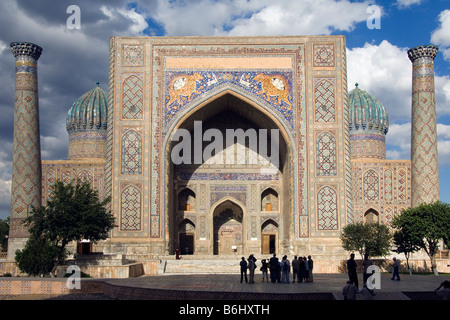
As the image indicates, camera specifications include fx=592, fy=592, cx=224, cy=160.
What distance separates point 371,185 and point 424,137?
2543 millimetres

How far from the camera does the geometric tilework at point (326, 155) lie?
15891mm

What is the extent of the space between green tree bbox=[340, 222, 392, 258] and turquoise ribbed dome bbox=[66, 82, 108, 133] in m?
11.0

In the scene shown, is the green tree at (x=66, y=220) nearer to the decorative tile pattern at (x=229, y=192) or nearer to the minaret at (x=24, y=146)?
the minaret at (x=24, y=146)

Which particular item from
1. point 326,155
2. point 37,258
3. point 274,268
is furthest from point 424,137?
point 37,258

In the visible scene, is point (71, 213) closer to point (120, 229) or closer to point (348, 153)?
point (120, 229)

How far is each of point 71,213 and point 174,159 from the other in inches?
197

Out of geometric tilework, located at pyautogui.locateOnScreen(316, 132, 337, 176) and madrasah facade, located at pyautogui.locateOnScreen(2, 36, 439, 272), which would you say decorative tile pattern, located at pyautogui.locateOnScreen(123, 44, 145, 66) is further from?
geometric tilework, located at pyautogui.locateOnScreen(316, 132, 337, 176)

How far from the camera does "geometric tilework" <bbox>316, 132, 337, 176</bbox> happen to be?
15891mm

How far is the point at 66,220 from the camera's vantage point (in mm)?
12820

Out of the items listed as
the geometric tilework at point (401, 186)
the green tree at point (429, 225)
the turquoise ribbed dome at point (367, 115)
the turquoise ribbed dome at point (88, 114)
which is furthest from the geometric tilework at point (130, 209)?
the turquoise ribbed dome at point (367, 115)

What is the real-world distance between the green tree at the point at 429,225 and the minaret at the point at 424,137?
9.61 ft

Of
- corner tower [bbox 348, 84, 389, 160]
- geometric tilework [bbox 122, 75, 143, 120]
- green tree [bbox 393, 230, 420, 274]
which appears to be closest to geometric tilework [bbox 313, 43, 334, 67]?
geometric tilework [bbox 122, 75, 143, 120]
